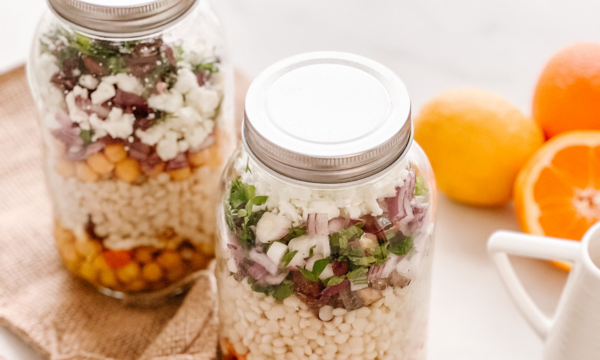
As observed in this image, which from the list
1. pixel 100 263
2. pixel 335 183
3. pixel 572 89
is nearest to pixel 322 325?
pixel 335 183

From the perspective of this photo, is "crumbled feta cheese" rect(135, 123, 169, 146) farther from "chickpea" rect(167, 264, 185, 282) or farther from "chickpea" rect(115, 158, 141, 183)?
"chickpea" rect(167, 264, 185, 282)

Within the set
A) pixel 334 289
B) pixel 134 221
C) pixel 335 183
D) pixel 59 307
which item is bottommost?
pixel 59 307

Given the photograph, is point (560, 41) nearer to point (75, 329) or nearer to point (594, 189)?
point (594, 189)

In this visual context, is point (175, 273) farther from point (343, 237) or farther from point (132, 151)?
point (343, 237)

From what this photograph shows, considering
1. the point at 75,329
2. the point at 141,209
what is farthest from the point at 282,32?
the point at 75,329

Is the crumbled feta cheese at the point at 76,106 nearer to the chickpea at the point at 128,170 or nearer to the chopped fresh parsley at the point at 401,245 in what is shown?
the chickpea at the point at 128,170

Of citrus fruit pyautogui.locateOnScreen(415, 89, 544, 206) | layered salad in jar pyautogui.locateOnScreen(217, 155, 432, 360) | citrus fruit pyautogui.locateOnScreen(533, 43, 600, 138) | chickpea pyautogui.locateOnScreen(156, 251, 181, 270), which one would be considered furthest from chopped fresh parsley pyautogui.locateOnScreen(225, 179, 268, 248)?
citrus fruit pyautogui.locateOnScreen(533, 43, 600, 138)
